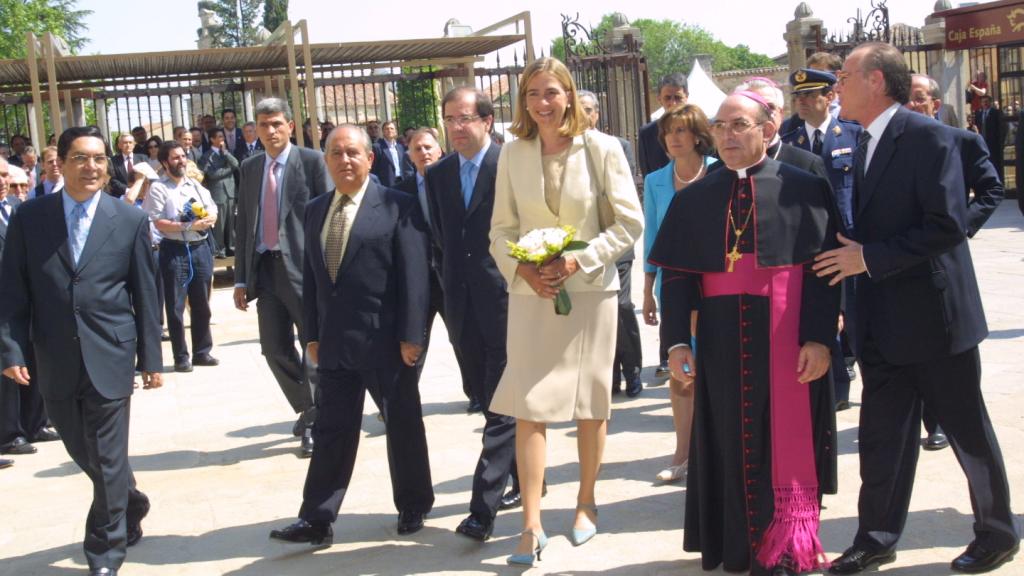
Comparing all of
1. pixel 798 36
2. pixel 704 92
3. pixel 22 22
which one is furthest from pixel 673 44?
pixel 704 92

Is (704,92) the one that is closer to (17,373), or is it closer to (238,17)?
(17,373)

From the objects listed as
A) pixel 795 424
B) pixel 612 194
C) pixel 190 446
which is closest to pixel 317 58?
pixel 190 446

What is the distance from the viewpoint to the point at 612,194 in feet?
16.5

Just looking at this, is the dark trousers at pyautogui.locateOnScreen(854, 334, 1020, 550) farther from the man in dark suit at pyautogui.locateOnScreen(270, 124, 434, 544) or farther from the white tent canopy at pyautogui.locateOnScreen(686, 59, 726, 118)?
the white tent canopy at pyautogui.locateOnScreen(686, 59, 726, 118)

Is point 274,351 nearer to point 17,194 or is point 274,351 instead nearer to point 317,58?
point 17,194

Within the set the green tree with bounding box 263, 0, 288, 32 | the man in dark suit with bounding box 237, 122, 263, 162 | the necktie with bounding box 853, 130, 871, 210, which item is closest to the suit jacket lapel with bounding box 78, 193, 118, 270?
the necktie with bounding box 853, 130, 871, 210

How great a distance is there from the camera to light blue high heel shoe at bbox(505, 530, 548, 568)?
4852 millimetres

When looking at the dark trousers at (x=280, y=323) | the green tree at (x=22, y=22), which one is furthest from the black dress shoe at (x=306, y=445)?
the green tree at (x=22, y=22)

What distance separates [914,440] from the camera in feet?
14.9

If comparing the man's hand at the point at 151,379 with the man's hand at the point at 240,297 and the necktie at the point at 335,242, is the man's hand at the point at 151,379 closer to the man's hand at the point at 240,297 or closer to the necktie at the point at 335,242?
the necktie at the point at 335,242

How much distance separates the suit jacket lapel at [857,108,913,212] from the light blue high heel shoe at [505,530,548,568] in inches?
72.6

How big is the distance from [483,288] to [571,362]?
→ 738mm

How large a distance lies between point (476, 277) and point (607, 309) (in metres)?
0.76

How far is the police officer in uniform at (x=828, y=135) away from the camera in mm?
7043
